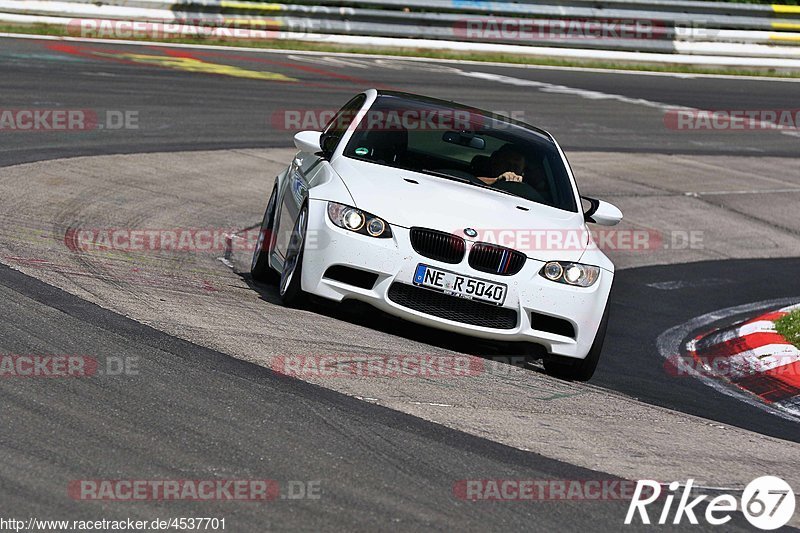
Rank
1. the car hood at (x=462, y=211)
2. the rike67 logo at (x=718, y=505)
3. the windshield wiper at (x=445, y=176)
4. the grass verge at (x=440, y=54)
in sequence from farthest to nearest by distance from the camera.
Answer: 1. the grass verge at (x=440, y=54)
2. the windshield wiper at (x=445, y=176)
3. the car hood at (x=462, y=211)
4. the rike67 logo at (x=718, y=505)

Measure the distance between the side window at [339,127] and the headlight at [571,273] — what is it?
1.89 metres

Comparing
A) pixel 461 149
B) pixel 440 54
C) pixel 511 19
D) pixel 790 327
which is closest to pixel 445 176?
pixel 461 149

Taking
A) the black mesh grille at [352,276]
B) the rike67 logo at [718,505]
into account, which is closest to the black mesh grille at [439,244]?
the black mesh grille at [352,276]

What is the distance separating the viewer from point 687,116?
2227 cm

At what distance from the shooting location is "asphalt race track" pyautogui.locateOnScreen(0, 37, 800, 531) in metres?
4.73

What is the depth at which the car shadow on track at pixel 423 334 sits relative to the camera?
7555 mm

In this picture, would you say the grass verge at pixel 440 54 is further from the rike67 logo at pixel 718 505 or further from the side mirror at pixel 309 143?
the rike67 logo at pixel 718 505

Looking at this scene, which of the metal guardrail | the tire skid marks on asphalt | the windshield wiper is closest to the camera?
the tire skid marks on asphalt

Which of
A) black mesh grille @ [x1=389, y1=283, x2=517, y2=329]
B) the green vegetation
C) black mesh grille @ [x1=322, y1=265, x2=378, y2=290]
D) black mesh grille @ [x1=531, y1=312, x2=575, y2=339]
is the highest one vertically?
black mesh grille @ [x1=322, y1=265, x2=378, y2=290]

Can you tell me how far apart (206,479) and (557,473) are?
4.86 ft

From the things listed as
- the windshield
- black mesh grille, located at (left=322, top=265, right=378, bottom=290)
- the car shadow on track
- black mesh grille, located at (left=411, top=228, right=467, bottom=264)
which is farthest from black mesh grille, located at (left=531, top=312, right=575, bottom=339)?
the windshield

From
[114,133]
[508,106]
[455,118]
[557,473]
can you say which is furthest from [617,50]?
[557,473]

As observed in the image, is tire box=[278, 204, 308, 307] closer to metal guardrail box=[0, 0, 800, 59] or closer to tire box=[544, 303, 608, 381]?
tire box=[544, 303, 608, 381]

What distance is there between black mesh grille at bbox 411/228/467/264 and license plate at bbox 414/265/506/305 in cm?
10
